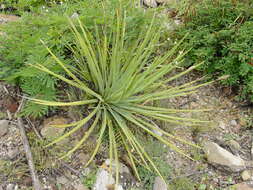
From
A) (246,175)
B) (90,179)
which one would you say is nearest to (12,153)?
(90,179)

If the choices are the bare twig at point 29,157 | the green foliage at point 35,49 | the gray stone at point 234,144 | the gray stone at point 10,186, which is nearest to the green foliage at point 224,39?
the gray stone at point 234,144

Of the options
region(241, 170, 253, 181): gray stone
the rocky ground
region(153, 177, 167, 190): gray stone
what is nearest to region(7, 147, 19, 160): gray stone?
the rocky ground

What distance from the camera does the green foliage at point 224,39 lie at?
65.8 inches

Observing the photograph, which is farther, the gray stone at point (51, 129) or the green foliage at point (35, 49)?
the gray stone at point (51, 129)

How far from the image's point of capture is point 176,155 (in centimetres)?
154

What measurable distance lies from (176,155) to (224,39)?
0.96 metres

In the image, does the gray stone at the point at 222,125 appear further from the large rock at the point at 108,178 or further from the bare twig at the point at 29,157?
the bare twig at the point at 29,157

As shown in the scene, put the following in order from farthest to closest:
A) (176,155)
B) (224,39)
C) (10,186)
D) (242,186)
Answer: (224,39) → (176,155) → (242,186) → (10,186)

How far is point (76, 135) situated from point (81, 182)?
0.85 ft

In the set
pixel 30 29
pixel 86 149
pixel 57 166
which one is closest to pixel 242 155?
pixel 86 149

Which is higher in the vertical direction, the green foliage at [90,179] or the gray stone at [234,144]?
the green foliage at [90,179]

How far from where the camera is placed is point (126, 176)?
1.31 m

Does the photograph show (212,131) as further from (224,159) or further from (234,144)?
(224,159)

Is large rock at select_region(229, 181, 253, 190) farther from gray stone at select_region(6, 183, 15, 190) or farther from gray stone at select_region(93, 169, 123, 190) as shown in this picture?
gray stone at select_region(6, 183, 15, 190)
